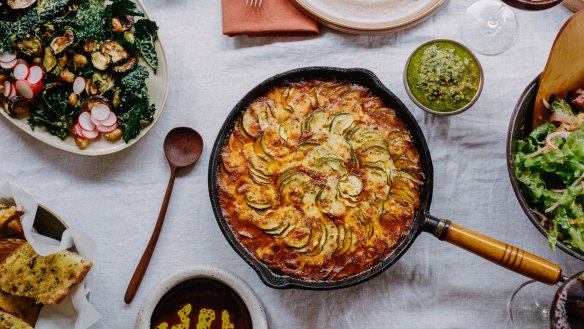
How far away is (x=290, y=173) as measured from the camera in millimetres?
2828

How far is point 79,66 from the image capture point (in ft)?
10.1

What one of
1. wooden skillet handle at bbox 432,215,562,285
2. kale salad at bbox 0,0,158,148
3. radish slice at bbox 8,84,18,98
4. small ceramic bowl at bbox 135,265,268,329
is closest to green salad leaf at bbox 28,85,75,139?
kale salad at bbox 0,0,158,148

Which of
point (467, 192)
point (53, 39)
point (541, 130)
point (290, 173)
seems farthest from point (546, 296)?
point (53, 39)

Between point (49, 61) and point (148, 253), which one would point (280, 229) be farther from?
point (49, 61)

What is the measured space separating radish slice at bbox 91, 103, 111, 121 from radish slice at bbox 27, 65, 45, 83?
297 mm

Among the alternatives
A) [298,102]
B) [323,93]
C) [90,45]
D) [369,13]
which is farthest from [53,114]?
[369,13]

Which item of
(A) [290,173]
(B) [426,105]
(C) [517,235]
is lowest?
(C) [517,235]

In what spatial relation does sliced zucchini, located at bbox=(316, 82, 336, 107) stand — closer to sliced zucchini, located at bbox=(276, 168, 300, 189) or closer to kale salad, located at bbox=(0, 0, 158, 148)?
sliced zucchini, located at bbox=(276, 168, 300, 189)

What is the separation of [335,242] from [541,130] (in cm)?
105

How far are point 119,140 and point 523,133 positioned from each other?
188cm

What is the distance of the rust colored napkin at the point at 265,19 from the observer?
3.19m

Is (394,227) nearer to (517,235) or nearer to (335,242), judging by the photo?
(335,242)

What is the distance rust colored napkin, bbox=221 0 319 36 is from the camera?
10.5 feet

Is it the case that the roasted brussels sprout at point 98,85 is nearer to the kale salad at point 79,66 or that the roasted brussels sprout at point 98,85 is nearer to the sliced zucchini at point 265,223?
the kale salad at point 79,66
